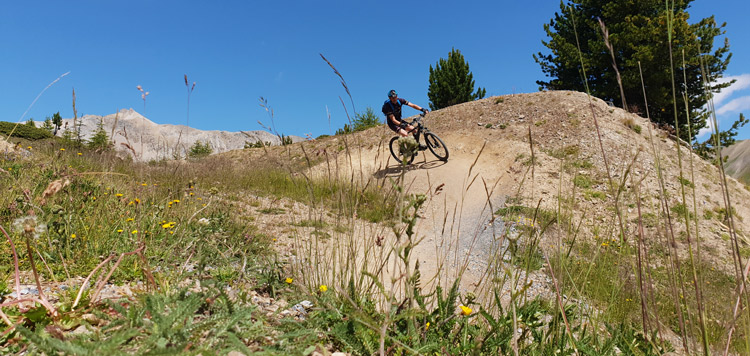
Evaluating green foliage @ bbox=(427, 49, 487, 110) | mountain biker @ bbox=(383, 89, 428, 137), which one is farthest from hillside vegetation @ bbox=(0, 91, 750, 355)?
green foliage @ bbox=(427, 49, 487, 110)

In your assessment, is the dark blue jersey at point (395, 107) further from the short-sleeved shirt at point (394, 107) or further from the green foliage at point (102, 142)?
the green foliage at point (102, 142)

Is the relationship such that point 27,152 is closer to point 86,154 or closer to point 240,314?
point 86,154

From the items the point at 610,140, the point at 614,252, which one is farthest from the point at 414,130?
the point at 610,140

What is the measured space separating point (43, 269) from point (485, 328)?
2.85 m

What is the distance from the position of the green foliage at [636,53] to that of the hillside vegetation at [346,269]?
7811 mm

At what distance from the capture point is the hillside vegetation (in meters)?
1.36

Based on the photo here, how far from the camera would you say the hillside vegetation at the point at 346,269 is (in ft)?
4.46

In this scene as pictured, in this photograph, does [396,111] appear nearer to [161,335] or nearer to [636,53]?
[161,335]

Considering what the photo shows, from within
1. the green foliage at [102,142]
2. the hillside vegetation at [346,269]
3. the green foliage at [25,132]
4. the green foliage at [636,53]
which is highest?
the green foliage at [636,53]

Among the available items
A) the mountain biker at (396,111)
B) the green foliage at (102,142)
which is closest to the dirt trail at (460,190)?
the mountain biker at (396,111)

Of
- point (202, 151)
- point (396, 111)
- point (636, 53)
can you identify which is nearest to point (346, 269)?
point (396, 111)

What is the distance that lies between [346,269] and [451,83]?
26427mm

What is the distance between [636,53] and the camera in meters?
16.0

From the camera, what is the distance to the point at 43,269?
241cm
